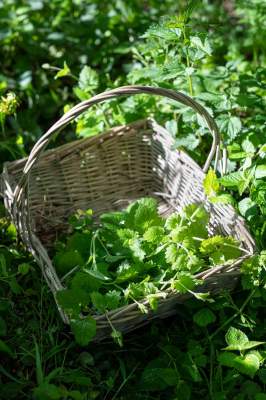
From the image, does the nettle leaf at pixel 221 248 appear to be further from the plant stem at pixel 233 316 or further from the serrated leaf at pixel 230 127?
the serrated leaf at pixel 230 127

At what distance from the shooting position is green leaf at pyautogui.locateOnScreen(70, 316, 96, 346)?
57.7 inches

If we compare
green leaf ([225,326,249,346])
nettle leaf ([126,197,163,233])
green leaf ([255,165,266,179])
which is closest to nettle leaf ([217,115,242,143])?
green leaf ([255,165,266,179])

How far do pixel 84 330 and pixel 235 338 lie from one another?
402mm

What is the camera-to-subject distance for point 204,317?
1632 millimetres

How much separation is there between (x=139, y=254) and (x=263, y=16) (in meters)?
1.29

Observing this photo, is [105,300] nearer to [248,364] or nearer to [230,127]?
[248,364]

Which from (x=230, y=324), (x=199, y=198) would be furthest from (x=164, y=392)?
(x=199, y=198)

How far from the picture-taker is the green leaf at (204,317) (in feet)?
5.32

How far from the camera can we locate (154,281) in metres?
1.64

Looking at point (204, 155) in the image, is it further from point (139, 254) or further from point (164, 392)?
point (164, 392)

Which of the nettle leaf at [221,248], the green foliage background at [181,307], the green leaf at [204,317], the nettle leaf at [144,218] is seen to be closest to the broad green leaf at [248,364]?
the green foliage background at [181,307]

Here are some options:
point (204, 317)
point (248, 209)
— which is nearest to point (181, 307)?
point (204, 317)

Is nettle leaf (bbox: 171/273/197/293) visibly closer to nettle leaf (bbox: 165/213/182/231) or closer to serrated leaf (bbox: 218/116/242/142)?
nettle leaf (bbox: 165/213/182/231)

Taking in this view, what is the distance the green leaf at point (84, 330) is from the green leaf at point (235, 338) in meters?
0.36
